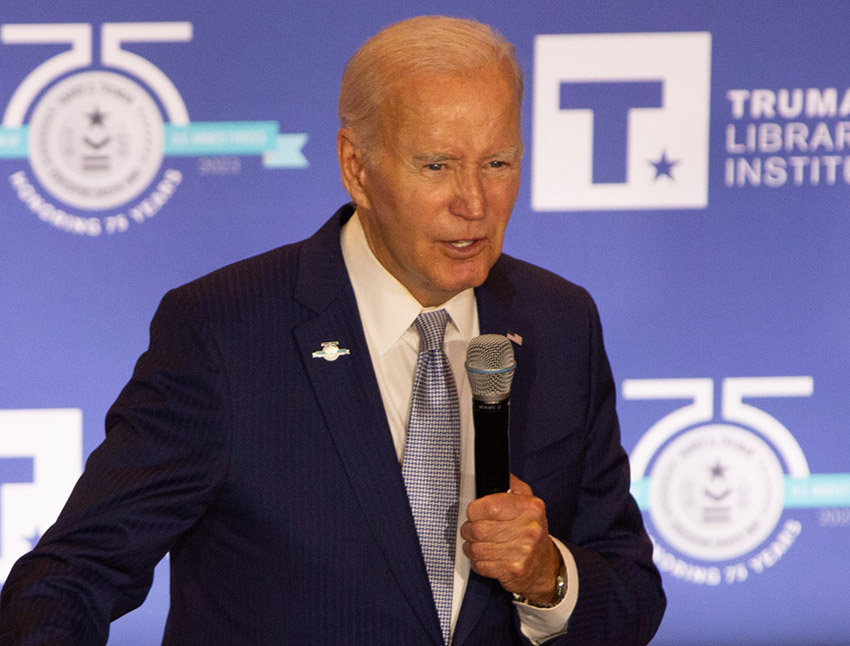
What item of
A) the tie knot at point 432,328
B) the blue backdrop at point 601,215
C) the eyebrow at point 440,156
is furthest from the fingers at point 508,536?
the blue backdrop at point 601,215

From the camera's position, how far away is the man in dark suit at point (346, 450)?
1567 millimetres

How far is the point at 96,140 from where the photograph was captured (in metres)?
3.30

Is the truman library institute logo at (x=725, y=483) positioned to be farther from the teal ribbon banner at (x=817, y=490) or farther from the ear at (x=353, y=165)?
the ear at (x=353, y=165)

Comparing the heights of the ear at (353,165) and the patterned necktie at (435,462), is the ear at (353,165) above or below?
above

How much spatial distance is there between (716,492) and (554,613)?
2092 millimetres

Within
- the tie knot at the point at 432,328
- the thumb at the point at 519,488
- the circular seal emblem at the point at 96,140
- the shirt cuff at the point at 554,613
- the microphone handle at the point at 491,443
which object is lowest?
the shirt cuff at the point at 554,613

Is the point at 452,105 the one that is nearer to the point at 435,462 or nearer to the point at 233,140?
the point at 435,462

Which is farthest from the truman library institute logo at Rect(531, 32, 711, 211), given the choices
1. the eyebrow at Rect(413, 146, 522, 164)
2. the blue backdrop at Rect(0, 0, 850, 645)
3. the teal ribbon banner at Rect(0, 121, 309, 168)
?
the eyebrow at Rect(413, 146, 522, 164)

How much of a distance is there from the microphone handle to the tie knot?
28 centimetres

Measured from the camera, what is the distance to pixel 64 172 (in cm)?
328

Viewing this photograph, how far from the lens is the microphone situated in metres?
1.48

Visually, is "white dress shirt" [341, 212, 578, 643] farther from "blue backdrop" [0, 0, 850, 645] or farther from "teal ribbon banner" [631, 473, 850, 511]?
"teal ribbon banner" [631, 473, 850, 511]

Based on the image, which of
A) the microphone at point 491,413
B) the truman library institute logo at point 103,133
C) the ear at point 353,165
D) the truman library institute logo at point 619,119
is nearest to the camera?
the microphone at point 491,413

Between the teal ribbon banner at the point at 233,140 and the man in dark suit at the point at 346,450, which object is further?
the teal ribbon banner at the point at 233,140
